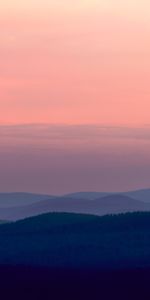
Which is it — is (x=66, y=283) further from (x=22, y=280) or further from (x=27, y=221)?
(x=27, y=221)

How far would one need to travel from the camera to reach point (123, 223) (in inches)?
1253

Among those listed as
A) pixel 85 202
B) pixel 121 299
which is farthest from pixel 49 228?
pixel 85 202

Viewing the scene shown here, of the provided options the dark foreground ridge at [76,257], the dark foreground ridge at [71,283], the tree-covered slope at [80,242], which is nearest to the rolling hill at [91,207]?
the tree-covered slope at [80,242]

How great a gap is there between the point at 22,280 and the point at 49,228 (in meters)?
6.64

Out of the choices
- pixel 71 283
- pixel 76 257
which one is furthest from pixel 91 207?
pixel 71 283

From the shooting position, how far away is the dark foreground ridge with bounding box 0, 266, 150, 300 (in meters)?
24.4

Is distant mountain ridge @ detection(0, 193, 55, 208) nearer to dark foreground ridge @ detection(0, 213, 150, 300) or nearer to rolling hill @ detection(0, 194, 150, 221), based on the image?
rolling hill @ detection(0, 194, 150, 221)

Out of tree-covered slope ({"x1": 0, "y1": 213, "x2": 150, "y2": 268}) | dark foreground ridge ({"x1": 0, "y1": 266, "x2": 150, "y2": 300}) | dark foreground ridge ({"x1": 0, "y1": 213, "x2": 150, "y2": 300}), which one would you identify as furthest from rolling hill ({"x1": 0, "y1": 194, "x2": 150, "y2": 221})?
dark foreground ridge ({"x1": 0, "y1": 266, "x2": 150, "y2": 300})

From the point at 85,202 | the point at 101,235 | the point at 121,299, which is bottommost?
the point at 121,299

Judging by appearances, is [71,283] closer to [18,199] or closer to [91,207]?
[91,207]

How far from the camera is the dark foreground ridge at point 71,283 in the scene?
961 inches

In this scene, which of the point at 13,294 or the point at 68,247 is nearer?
the point at 13,294

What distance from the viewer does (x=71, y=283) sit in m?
25.7

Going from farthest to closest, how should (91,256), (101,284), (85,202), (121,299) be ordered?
(85,202) < (91,256) < (101,284) < (121,299)
